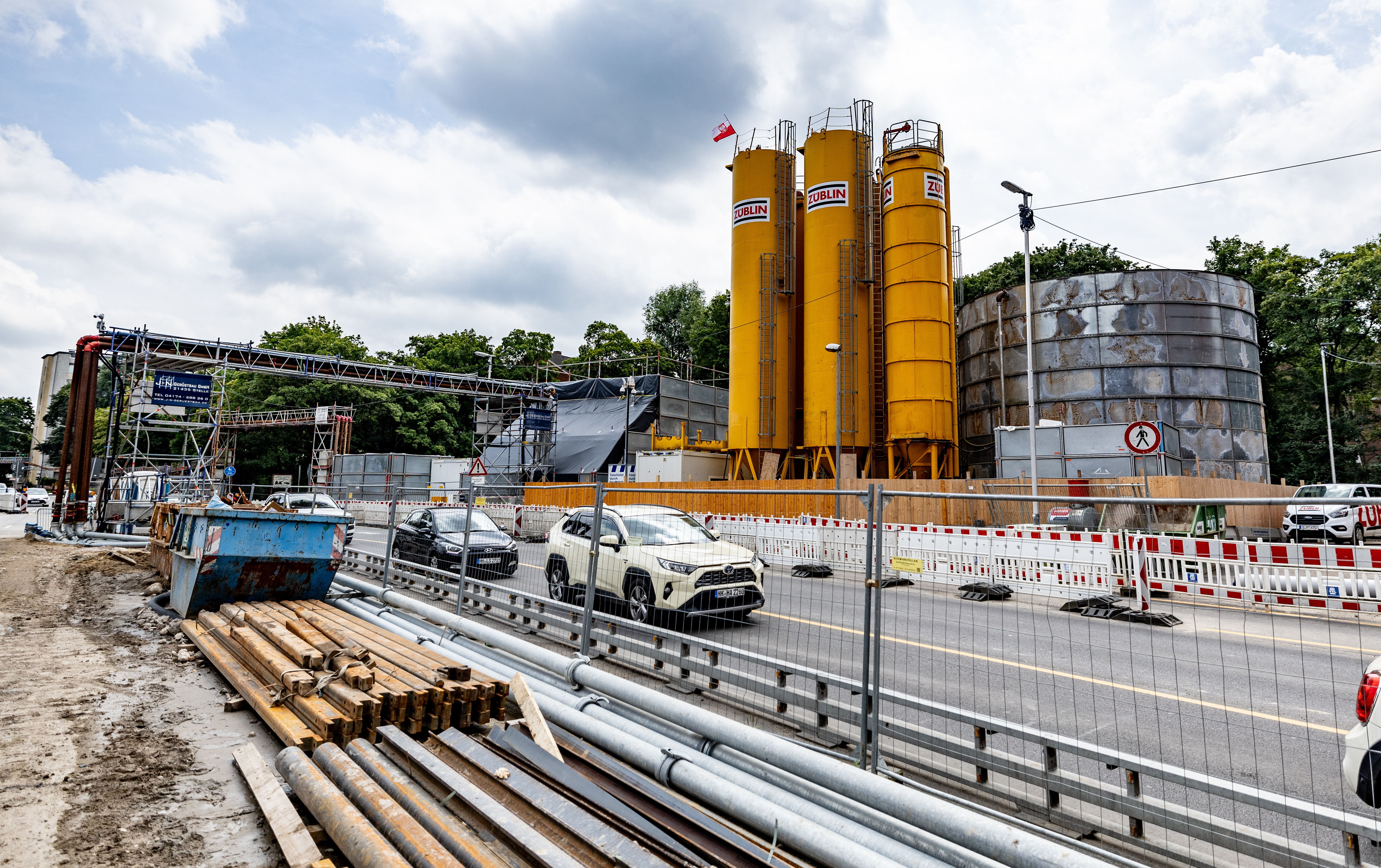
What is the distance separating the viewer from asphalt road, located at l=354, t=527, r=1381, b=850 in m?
4.12

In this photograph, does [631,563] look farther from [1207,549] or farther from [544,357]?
[544,357]

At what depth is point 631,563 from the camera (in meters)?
8.23

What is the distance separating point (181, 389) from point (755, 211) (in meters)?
25.7

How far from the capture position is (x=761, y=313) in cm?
2875

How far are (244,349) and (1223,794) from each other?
3944 cm

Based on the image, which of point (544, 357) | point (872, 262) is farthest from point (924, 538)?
point (544, 357)

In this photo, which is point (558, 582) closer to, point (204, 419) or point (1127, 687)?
point (1127, 687)

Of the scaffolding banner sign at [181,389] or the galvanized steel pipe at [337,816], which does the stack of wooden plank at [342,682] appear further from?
the scaffolding banner sign at [181,389]

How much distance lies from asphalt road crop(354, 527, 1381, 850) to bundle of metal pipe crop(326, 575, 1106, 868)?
0.84 meters

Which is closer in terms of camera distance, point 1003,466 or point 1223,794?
point 1223,794

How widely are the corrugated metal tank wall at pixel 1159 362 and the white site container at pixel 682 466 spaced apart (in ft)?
40.7

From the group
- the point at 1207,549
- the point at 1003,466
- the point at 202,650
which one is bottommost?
the point at 202,650

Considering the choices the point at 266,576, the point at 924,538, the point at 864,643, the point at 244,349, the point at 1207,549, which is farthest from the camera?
the point at 244,349

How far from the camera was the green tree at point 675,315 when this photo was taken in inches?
2717
